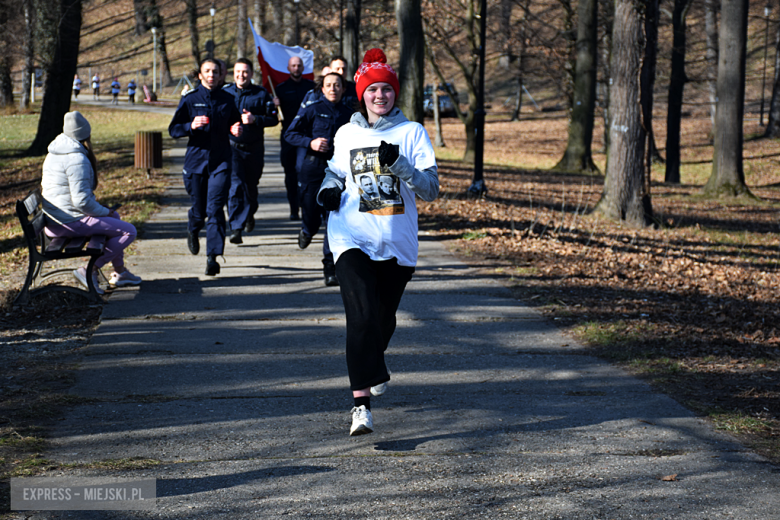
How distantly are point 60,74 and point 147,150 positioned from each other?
782 cm

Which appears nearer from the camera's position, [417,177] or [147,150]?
[417,177]

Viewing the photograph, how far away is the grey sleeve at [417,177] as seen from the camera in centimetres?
436

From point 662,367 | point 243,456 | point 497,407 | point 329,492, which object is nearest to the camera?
point 329,492

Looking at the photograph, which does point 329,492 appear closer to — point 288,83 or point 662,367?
point 662,367

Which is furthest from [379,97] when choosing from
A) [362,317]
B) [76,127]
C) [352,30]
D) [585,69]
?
[352,30]

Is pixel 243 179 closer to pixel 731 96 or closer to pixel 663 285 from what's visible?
pixel 663 285

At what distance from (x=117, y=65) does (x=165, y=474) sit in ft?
238

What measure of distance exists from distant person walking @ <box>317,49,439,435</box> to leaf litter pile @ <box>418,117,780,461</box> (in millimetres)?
2086

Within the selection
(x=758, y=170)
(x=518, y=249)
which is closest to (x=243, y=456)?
(x=518, y=249)

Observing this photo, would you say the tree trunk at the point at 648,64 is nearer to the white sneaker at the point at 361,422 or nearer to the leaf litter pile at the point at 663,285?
the leaf litter pile at the point at 663,285

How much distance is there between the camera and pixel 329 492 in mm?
3859

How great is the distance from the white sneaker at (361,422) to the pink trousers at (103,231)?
405 centimetres

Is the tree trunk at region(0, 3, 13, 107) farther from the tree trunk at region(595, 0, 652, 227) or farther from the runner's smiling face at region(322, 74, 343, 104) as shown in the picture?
the runner's smiling face at region(322, 74, 343, 104)

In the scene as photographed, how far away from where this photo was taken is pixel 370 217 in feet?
15.1
